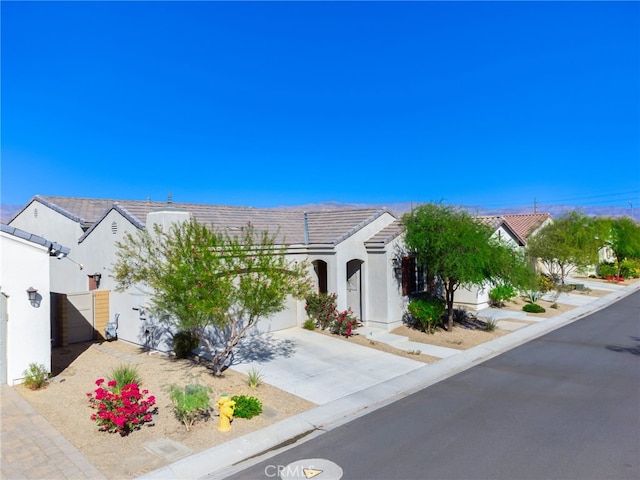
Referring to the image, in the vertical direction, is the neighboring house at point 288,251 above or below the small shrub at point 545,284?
above

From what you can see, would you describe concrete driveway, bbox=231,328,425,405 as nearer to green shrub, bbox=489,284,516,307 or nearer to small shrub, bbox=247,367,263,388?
small shrub, bbox=247,367,263,388

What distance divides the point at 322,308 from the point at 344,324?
1327 millimetres

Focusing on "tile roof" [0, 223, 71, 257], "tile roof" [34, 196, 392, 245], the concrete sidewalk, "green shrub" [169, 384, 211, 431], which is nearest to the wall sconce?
"tile roof" [0, 223, 71, 257]

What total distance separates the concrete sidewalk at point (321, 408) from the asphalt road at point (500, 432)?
1.15 feet

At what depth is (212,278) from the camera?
10336 millimetres

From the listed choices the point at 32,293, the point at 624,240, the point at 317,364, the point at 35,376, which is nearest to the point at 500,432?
the point at 317,364

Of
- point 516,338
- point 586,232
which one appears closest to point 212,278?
point 516,338

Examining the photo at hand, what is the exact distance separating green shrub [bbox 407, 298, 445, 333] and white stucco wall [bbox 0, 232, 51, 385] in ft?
41.1

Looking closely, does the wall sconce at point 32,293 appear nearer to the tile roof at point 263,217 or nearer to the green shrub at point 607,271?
the tile roof at point 263,217

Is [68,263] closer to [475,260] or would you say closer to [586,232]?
[475,260]

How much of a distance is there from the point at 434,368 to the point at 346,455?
605cm

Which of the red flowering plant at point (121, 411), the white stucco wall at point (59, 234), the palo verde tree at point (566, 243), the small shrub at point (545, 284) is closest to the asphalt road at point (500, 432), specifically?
the red flowering plant at point (121, 411)

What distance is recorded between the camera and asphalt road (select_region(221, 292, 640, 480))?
7.19 m

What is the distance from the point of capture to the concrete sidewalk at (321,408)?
7.30 meters
